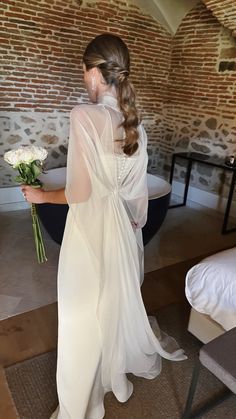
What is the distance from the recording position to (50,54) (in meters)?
3.27

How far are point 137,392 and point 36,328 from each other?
2.38 ft

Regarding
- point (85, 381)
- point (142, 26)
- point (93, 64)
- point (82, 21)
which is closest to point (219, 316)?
point (85, 381)

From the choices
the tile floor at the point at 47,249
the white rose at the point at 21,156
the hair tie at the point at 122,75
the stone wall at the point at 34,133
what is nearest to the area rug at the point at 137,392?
the tile floor at the point at 47,249

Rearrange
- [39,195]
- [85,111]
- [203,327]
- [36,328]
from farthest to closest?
1. [36,328]
2. [203,327]
3. [39,195]
4. [85,111]

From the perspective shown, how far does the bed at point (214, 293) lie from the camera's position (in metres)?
1.40

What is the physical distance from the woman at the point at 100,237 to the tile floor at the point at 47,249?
886mm

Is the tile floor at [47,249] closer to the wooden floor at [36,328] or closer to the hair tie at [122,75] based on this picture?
the wooden floor at [36,328]

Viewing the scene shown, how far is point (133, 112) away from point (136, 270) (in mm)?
678

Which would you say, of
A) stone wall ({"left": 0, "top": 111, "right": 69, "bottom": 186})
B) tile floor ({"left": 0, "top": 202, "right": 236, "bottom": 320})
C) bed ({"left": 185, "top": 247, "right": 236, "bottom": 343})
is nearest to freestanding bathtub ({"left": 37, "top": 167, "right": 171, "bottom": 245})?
tile floor ({"left": 0, "top": 202, "right": 236, "bottom": 320})

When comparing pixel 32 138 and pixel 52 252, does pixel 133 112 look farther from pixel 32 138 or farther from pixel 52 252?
pixel 32 138

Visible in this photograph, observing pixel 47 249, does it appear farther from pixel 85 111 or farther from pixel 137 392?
pixel 85 111

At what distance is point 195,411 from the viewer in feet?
4.43

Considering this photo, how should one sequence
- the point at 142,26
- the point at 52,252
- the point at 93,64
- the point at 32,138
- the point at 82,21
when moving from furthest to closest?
the point at 142,26, the point at 32,138, the point at 82,21, the point at 52,252, the point at 93,64

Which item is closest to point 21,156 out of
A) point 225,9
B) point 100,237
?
point 100,237
